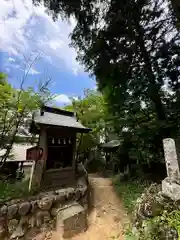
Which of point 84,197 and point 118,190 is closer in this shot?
point 84,197

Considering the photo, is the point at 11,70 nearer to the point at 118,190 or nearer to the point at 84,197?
the point at 84,197

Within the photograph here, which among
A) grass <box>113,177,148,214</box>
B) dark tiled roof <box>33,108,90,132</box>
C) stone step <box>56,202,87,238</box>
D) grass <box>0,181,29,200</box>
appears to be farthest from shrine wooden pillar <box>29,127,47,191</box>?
grass <box>113,177,148,214</box>

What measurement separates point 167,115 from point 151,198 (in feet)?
12.8

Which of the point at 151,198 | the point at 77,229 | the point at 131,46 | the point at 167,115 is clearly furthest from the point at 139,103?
the point at 77,229

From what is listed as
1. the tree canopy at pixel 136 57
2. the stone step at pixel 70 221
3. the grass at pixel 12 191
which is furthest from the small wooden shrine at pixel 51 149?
the tree canopy at pixel 136 57

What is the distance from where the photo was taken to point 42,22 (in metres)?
6.40

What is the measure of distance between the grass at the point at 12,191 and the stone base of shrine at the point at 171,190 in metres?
3.77

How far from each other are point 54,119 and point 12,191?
2.79m

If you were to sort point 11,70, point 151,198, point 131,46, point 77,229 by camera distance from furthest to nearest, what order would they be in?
point 131,46
point 11,70
point 77,229
point 151,198

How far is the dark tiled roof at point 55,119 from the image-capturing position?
548 cm

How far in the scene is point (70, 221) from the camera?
159 inches

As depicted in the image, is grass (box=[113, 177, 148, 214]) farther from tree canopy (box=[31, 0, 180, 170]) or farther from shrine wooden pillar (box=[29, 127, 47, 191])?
shrine wooden pillar (box=[29, 127, 47, 191])

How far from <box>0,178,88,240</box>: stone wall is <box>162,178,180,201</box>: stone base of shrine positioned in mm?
2886

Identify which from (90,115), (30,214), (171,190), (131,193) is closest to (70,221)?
(30,214)
